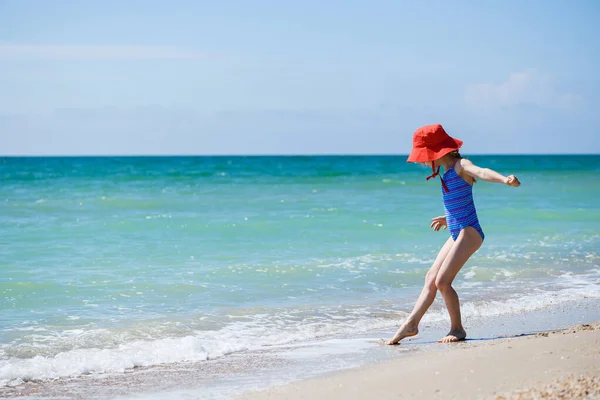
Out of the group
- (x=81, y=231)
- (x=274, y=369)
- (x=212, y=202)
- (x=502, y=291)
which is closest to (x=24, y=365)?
(x=274, y=369)

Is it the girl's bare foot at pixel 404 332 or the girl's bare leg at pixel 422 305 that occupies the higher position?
the girl's bare leg at pixel 422 305

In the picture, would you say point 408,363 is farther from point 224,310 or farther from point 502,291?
point 502,291

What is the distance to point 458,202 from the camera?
18.5ft

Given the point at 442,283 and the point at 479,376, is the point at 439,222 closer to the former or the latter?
the point at 442,283

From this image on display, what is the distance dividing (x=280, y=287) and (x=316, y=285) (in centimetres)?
46

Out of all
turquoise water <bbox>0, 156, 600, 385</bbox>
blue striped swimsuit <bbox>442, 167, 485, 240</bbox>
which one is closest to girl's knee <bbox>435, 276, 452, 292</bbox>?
blue striped swimsuit <bbox>442, 167, 485, 240</bbox>

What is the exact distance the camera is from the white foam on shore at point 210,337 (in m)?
5.57

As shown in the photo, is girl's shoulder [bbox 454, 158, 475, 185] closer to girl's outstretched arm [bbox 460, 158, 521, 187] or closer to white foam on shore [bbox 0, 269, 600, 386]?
girl's outstretched arm [bbox 460, 158, 521, 187]

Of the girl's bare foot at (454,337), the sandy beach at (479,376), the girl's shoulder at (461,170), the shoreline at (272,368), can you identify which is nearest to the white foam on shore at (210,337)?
the shoreline at (272,368)

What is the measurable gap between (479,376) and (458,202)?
1.63 m

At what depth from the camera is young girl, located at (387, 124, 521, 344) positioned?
5555 millimetres

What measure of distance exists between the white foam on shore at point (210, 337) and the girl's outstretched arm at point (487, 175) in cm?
198

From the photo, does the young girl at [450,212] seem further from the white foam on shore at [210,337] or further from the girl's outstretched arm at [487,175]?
the white foam on shore at [210,337]

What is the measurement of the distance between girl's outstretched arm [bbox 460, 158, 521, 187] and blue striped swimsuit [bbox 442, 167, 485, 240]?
15 cm
